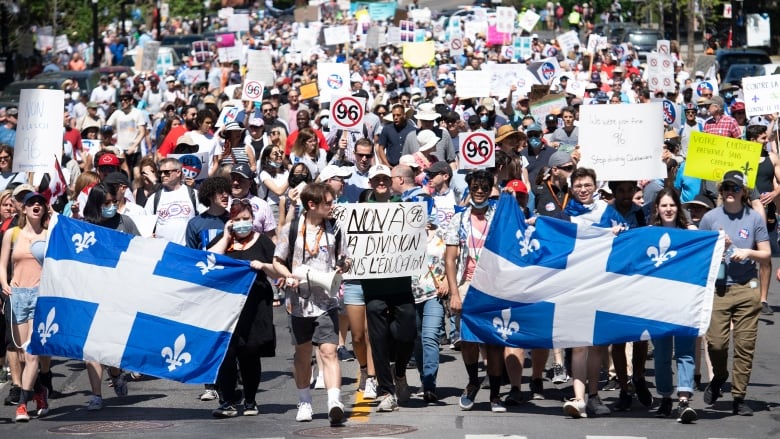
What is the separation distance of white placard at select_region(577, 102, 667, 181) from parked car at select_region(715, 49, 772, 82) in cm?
2604

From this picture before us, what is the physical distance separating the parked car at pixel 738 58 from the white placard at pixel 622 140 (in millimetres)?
26041

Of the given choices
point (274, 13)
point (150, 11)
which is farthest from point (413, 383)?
point (274, 13)

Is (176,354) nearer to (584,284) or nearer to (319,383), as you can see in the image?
(319,383)

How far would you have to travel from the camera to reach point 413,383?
41.2ft

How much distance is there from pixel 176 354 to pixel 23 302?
1440 mm

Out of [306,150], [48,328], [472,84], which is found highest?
[472,84]

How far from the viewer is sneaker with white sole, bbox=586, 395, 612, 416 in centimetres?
1090

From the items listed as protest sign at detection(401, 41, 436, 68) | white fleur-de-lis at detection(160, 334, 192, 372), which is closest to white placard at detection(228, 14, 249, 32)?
protest sign at detection(401, 41, 436, 68)

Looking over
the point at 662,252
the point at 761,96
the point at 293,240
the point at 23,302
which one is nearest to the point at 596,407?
the point at 662,252

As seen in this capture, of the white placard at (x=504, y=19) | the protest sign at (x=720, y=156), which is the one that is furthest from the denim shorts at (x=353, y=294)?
the white placard at (x=504, y=19)

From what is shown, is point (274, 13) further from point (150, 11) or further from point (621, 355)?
point (621, 355)

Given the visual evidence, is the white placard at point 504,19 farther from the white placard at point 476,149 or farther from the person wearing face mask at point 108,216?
the person wearing face mask at point 108,216

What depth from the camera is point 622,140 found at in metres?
14.1

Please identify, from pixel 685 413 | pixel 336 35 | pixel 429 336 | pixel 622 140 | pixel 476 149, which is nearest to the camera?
pixel 685 413
